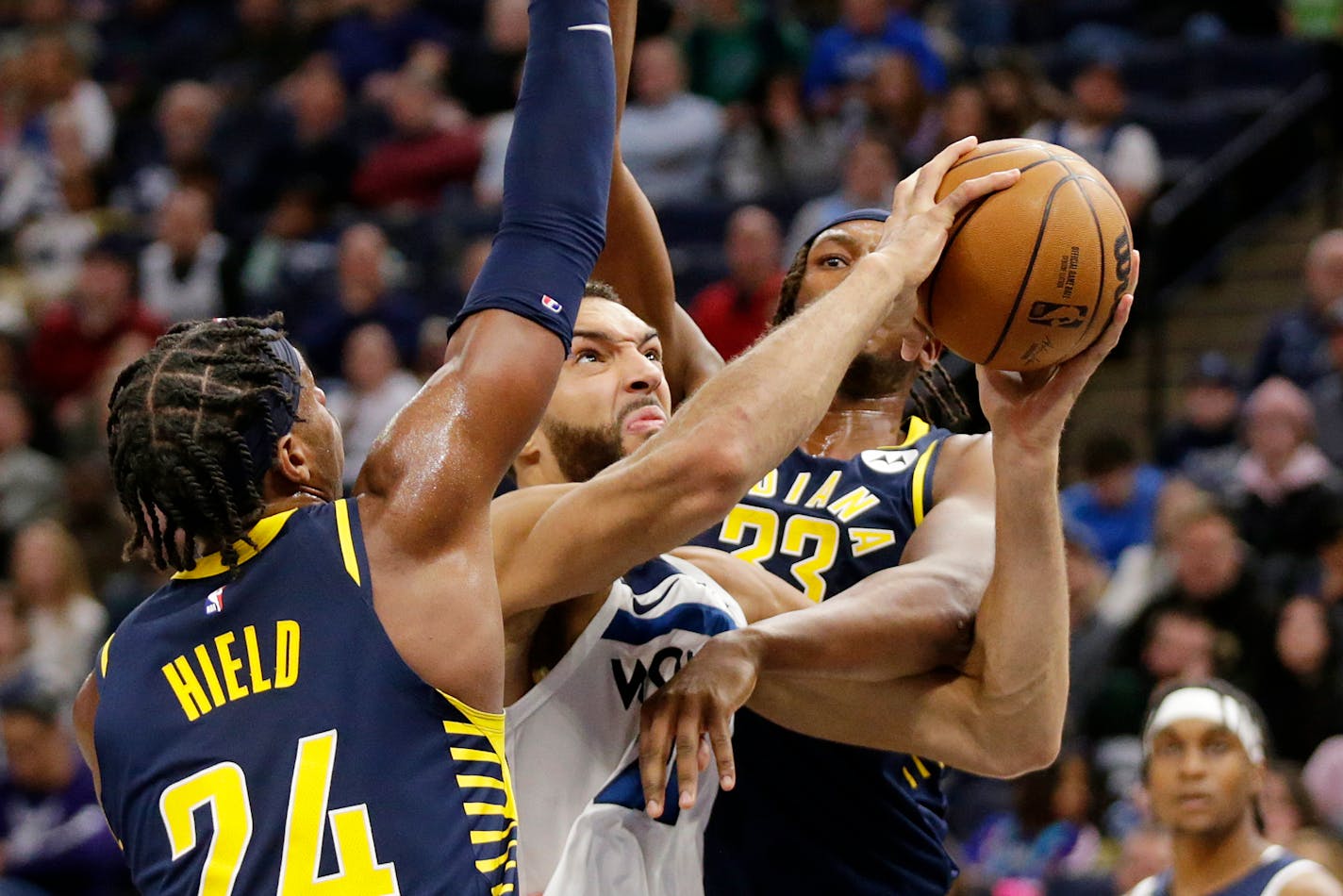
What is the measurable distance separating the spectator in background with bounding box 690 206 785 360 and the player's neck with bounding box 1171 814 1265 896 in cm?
419

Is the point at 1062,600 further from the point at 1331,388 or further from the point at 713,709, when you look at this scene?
the point at 1331,388

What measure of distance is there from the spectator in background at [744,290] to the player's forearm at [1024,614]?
18.3 ft

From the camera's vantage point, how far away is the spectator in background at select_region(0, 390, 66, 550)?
11141 millimetres

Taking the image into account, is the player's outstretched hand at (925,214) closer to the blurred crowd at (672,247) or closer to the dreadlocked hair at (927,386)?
the dreadlocked hair at (927,386)

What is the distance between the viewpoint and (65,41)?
14.5 metres

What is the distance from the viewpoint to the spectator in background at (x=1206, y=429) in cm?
924

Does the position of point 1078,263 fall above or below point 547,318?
above

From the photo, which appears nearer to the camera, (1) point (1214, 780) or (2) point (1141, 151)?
(1) point (1214, 780)

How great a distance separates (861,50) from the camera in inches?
449

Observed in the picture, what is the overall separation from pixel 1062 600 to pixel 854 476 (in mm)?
835

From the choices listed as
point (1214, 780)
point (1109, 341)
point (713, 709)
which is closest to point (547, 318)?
point (713, 709)

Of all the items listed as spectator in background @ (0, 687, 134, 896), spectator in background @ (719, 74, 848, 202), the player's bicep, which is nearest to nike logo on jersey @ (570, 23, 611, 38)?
the player's bicep

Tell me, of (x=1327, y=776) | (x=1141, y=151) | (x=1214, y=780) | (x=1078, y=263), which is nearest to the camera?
(x=1078, y=263)

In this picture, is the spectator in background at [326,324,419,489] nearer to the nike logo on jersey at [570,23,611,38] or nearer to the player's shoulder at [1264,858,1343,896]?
the player's shoulder at [1264,858,1343,896]
